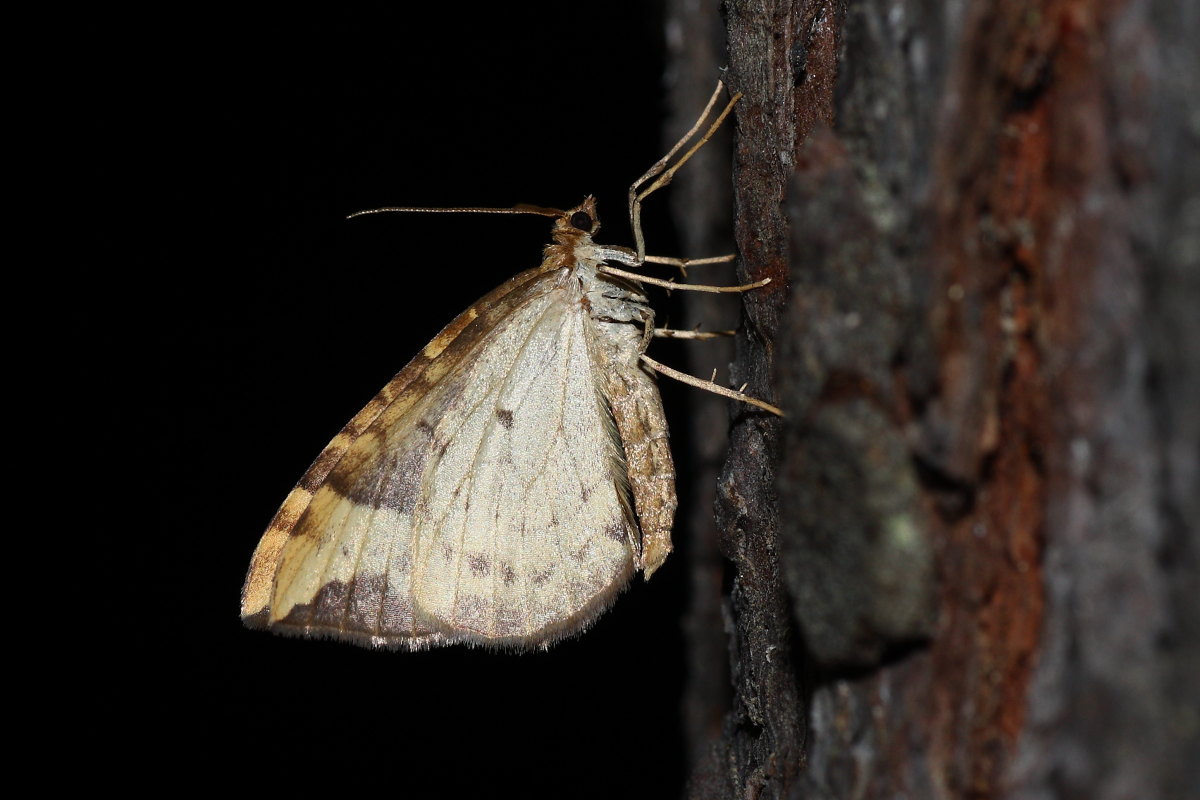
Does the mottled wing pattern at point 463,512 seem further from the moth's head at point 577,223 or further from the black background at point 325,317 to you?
the black background at point 325,317

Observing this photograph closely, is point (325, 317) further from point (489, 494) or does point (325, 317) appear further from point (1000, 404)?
point (1000, 404)

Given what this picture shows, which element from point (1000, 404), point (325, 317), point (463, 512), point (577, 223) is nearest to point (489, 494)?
point (463, 512)

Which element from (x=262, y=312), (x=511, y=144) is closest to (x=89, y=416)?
(x=262, y=312)

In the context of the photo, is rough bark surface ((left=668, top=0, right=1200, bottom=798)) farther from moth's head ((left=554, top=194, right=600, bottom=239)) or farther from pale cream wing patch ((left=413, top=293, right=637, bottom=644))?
moth's head ((left=554, top=194, right=600, bottom=239))

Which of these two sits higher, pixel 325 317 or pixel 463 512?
pixel 325 317

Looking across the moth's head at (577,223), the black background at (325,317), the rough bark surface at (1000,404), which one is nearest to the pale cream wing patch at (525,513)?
the moth's head at (577,223)

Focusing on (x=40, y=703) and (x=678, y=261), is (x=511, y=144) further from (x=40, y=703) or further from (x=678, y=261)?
(x=40, y=703)

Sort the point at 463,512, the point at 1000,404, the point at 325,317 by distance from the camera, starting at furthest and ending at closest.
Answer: the point at 325,317 → the point at 463,512 → the point at 1000,404
